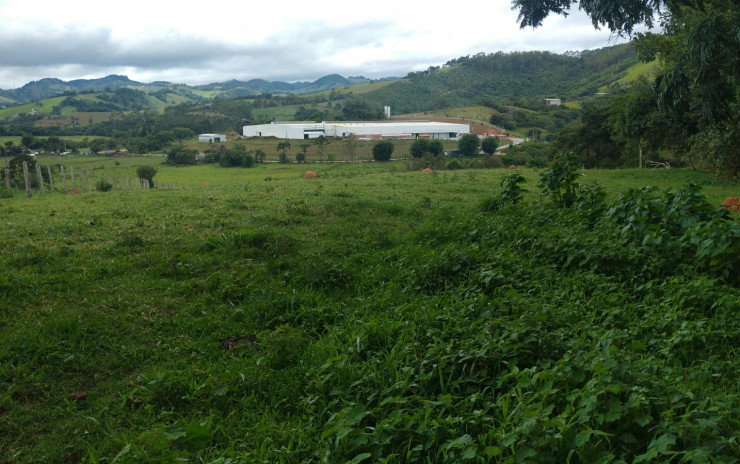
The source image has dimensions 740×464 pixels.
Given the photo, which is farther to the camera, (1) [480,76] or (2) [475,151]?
(1) [480,76]

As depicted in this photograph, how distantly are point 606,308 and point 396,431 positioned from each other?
2.81 meters

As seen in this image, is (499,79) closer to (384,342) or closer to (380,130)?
(380,130)

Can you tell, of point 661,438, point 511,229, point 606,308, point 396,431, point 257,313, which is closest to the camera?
point 661,438

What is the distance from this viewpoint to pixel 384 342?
3928 mm

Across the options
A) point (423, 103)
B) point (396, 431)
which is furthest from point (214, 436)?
point (423, 103)

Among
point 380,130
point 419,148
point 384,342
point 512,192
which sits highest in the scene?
point 380,130

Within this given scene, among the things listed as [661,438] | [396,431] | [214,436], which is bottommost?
[214,436]

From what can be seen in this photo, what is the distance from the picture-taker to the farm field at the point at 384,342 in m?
2.56

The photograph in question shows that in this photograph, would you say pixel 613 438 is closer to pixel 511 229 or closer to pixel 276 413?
pixel 276 413

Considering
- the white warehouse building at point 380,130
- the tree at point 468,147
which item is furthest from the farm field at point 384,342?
the white warehouse building at point 380,130

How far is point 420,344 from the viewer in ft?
12.1

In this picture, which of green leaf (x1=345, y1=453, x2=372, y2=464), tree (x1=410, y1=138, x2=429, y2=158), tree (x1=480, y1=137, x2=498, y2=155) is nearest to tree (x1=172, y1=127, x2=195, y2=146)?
tree (x1=410, y1=138, x2=429, y2=158)

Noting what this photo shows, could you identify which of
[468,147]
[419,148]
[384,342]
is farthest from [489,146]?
[384,342]

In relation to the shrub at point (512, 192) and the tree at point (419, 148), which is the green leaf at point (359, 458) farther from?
the tree at point (419, 148)
